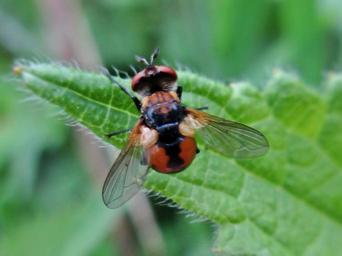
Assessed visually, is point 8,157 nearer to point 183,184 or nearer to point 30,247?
point 30,247

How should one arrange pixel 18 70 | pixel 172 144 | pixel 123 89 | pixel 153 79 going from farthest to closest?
pixel 153 79, pixel 172 144, pixel 123 89, pixel 18 70


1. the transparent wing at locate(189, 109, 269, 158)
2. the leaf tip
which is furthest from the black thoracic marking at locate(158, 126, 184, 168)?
the leaf tip

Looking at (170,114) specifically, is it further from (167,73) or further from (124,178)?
(124,178)

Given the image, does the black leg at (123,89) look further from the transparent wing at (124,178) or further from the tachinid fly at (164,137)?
the transparent wing at (124,178)

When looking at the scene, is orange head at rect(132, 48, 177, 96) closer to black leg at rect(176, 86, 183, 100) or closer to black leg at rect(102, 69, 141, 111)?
black leg at rect(176, 86, 183, 100)

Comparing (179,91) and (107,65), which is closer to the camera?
(179,91)

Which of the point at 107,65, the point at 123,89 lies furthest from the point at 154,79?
the point at 107,65
